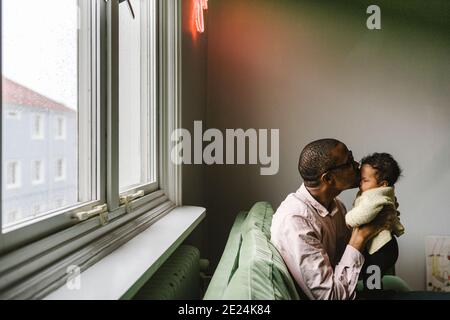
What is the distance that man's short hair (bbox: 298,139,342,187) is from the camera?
59.4 inches

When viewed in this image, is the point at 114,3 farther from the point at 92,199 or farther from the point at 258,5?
the point at 258,5

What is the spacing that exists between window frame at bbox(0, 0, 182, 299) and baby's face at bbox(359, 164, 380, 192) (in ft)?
2.96

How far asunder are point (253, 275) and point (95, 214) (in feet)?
1.81

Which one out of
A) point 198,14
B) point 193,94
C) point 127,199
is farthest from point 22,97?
point 198,14

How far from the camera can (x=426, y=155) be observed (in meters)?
2.91

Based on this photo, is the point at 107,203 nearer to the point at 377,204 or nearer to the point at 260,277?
the point at 260,277

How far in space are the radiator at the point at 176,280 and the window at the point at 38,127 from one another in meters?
0.58

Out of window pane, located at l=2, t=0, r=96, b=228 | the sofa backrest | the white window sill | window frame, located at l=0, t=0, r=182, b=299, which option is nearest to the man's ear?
the sofa backrest

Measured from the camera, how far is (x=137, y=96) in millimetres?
1959

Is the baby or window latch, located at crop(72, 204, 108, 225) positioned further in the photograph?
the baby

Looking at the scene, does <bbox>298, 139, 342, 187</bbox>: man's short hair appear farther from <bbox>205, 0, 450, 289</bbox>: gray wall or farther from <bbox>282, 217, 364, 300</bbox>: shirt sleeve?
<bbox>205, 0, 450, 289</bbox>: gray wall

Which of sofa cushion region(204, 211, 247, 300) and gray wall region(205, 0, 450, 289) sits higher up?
gray wall region(205, 0, 450, 289)

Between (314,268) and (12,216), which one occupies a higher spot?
(12,216)

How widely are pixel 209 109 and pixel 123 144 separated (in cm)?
Result: 130
